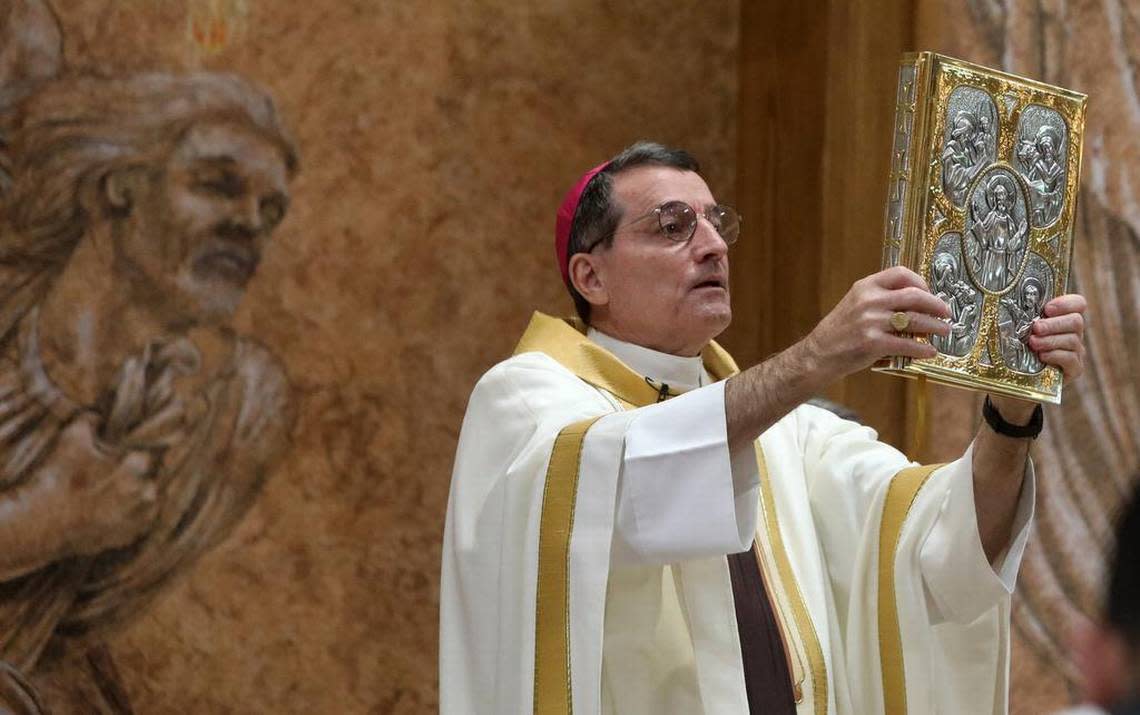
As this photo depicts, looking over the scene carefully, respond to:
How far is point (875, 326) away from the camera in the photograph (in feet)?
10.6

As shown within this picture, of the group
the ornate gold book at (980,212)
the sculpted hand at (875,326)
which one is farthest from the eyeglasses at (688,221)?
the sculpted hand at (875,326)

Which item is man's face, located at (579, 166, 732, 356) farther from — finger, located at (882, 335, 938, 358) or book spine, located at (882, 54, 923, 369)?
finger, located at (882, 335, 938, 358)

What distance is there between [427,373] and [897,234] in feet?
8.50

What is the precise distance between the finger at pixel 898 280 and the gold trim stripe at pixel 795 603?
57cm

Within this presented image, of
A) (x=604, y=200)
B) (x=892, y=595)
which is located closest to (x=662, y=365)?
(x=604, y=200)

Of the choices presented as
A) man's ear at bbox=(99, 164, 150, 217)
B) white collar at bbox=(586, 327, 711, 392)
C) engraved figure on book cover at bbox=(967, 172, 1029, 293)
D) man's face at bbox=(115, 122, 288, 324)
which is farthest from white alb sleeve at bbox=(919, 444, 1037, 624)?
man's ear at bbox=(99, 164, 150, 217)

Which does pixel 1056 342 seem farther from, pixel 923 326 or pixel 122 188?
pixel 122 188

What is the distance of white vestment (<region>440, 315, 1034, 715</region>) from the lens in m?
3.47

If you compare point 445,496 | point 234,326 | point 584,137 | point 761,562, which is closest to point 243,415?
point 234,326

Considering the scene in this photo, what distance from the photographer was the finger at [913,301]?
3.26 metres

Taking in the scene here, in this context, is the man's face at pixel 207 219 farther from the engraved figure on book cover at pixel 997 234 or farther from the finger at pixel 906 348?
the finger at pixel 906 348

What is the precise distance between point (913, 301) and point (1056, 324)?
18.7 inches

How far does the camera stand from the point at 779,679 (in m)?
3.77

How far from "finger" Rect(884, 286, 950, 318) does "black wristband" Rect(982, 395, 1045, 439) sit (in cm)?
44
